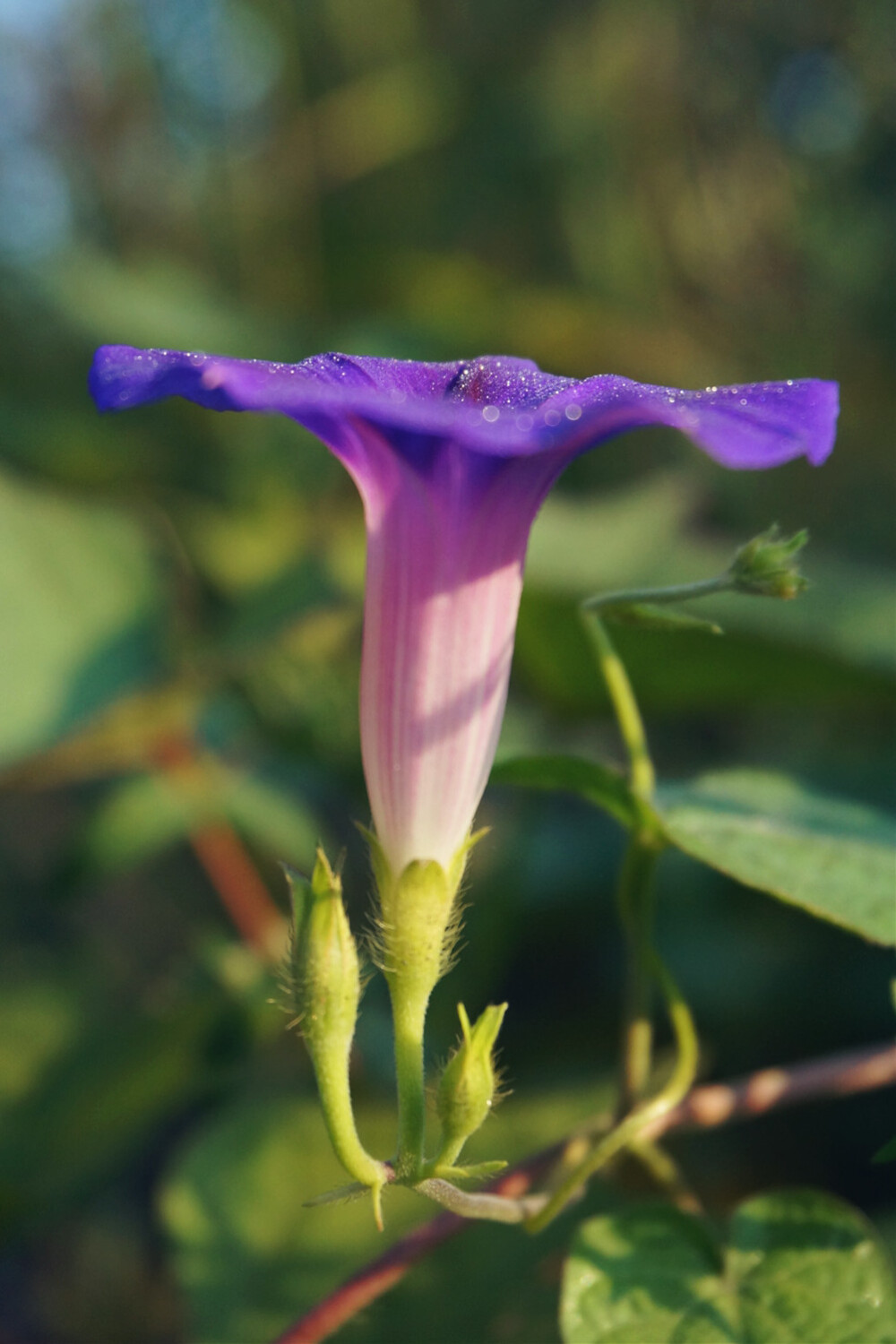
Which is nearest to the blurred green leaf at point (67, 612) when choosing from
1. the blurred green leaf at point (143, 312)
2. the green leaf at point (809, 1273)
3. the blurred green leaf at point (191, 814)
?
the blurred green leaf at point (191, 814)

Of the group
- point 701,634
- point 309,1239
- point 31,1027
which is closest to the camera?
point 309,1239

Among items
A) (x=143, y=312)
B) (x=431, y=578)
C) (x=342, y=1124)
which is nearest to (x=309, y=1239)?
(x=342, y=1124)

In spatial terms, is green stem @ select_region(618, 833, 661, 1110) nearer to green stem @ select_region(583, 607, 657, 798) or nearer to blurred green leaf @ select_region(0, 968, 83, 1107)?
green stem @ select_region(583, 607, 657, 798)

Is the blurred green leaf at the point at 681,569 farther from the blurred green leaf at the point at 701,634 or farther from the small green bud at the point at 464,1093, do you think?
the small green bud at the point at 464,1093

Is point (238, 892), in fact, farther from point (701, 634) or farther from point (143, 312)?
point (143, 312)

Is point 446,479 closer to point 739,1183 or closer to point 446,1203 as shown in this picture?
point 446,1203

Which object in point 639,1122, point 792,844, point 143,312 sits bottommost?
point 639,1122

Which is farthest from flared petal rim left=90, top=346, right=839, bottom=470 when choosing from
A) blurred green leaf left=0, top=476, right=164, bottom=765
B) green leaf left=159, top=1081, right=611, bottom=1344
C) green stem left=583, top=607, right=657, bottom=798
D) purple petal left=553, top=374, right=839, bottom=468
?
blurred green leaf left=0, top=476, right=164, bottom=765
